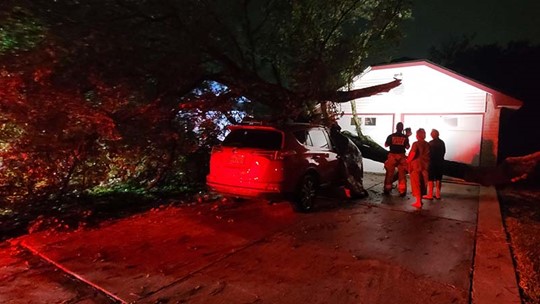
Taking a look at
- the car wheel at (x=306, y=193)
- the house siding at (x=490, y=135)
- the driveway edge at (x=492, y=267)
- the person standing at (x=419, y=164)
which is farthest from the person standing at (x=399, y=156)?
the house siding at (x=490, y=135)

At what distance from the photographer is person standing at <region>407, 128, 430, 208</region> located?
814 cm

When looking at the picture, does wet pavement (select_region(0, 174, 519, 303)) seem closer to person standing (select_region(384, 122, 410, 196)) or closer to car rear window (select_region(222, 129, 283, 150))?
car rear window (select_region(222, 129, 283, 150))

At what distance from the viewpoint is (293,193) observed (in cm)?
689

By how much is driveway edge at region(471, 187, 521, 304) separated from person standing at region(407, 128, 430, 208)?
1.28 m

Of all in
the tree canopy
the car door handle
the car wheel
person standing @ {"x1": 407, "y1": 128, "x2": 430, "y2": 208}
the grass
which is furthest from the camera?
person standing @ {"x1": 407, "y1": 128, "x2": 430, "y2": 208}

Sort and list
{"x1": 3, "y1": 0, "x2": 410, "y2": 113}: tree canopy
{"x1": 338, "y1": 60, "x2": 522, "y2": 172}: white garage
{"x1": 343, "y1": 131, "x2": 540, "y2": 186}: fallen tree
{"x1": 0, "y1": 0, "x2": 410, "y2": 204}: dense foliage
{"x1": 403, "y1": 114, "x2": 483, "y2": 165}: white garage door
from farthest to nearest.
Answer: {"x1": 403, "y1": 114, "x2": 483, "y2": 165}: white garage door
{"x1": 338, "y1": 60, "x2": 522, "y2": 172}: white garage
{"x1": 343, "y1": 131, "x2": 540, "y2": 186}: fallen tree
{"x1": 3, "y1": 0, "x2": 410, "y2": 113}: tree canopy
{"x1": 0, "y1": 0, "x2": 410, "y2": 204}: dense foliage

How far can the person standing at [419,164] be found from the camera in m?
8.14

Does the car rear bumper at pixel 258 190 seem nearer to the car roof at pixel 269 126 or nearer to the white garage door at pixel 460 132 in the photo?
the car roof at pixel 269 126

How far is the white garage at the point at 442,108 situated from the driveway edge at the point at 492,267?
17.6 feet

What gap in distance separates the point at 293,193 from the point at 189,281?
3.03m

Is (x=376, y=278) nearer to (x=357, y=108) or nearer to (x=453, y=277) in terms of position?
(x=453, y=277)

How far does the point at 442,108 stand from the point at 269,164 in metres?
8.54

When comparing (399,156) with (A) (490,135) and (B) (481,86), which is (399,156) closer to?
(B) (481,86)

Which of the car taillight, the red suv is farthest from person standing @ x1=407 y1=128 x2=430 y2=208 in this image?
the car taillight
